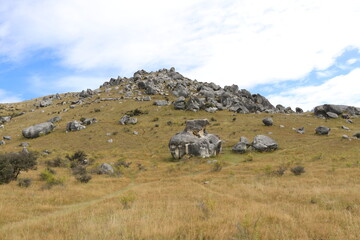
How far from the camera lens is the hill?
25.5 feet

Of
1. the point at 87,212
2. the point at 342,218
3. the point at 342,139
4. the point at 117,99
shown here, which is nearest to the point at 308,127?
the point at 342,139

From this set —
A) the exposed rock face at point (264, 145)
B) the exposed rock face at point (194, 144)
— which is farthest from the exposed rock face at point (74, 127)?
the exposed rock face at point (264, 145)

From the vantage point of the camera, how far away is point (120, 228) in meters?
7.69

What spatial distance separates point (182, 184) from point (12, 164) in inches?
645

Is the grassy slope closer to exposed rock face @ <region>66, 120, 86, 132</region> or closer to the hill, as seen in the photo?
the hill

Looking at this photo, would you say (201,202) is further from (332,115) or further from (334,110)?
(334,110)

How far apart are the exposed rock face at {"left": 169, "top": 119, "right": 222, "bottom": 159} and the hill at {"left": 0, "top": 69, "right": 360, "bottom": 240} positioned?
1.36 m

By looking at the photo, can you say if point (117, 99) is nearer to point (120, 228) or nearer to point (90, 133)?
point (90, 133)

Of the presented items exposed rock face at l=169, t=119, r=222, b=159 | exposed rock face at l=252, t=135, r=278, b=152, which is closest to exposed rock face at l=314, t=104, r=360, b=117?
exposed rock face at l=252, t=135, r=278, b=152

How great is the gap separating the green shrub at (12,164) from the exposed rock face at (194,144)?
19800 mm

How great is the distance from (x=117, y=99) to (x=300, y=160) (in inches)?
3114

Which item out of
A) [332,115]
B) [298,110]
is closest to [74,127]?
[332,115]

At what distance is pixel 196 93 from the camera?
324ft

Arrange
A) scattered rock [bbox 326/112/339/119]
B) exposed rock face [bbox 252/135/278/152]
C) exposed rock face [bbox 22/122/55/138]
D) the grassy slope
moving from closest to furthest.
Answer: the grassy slope
exposed rock face [bbox 252/135/278/152]
exposed rock face [bbox 22/122/55/138]
scattered rock [bbox 326/112/339/119]
